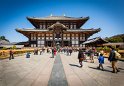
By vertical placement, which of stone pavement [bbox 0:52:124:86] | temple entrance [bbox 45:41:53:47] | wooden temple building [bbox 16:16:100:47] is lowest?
stone pavement [bbox 0:52:124:86]

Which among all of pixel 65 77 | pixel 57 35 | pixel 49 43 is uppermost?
pixel 57 35

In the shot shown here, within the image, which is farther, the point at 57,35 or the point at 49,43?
the point at 49,43

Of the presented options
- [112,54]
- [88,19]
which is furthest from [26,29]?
[112,54]

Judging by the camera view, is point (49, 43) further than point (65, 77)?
Yes

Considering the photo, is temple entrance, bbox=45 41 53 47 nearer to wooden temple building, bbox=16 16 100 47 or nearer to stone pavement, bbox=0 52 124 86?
wooden temple building, bbox=16 16 100 47

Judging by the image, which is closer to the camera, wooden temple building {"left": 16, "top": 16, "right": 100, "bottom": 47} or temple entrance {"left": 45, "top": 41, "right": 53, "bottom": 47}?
wooden temple building {"left": 16, "top": 16, "right": 100, "bottom": 47}

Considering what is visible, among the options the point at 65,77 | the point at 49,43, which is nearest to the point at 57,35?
the point at 49,43

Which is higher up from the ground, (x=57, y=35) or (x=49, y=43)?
(x=57, y=35)

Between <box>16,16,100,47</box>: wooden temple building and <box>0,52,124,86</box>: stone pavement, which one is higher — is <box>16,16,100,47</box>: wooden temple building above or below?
above

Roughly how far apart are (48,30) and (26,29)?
757 centimetres

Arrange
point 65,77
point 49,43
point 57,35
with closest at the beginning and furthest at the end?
point 65,77
point 57,35
point 49,43

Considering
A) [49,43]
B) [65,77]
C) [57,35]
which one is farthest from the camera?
[49,43]

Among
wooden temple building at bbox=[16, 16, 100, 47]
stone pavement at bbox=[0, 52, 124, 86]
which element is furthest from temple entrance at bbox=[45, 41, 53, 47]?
stone pavement at bbox=[0, 52, 124, 86]

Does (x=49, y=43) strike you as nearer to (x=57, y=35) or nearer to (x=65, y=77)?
(x=57, y=35)
